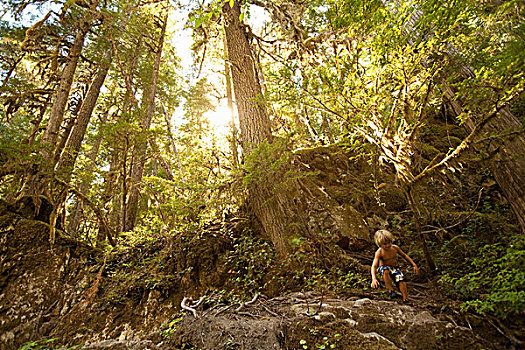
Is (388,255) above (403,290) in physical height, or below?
above

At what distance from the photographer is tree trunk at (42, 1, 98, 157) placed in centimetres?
658

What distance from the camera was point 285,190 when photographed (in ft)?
18.1

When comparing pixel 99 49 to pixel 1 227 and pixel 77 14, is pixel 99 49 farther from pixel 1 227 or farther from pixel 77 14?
pixel 1 227

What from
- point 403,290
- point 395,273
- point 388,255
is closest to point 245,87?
point 388,255

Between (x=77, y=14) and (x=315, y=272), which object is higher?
(x=77, y=14)

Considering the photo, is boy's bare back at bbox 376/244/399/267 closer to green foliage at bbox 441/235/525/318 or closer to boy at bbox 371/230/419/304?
boy at bbox 371/230/419/304

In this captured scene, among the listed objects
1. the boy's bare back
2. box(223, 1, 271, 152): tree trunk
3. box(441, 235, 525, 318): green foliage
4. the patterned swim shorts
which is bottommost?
box(441, 235, 525, 318): green foliage

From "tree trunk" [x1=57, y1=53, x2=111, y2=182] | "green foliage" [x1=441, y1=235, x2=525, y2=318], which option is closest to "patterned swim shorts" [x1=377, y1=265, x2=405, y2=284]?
"green foliage" [x1=441, y1=235, x2=525, y2=318]

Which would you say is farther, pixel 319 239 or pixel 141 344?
pixel 319 239

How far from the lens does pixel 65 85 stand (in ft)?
23.9

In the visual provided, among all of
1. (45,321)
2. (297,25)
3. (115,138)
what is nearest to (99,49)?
(115,138)

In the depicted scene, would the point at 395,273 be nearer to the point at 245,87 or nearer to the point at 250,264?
the point at 250,264

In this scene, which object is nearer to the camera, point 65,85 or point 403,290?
point 403,290

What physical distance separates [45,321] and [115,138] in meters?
4.08
